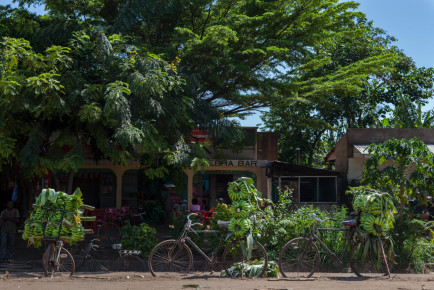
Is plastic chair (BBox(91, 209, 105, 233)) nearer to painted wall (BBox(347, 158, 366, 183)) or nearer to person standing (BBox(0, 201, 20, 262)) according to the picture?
person standing (BBox(0, 201, 20, 262))

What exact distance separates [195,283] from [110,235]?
590 centimetres

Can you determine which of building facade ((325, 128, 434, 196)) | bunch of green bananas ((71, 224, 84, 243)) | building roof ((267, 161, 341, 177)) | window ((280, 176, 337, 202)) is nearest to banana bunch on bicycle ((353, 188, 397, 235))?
bunch of green bananas ((71, 224, 84, 243))

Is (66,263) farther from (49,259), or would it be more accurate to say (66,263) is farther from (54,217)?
(54,217)

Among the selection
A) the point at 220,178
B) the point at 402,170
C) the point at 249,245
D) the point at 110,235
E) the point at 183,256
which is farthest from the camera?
the point at 220,178

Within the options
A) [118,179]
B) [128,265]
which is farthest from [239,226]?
[118,179]

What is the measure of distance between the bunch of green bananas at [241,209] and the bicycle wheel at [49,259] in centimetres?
330

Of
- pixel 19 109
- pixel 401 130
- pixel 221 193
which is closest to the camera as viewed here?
pixel 19 109

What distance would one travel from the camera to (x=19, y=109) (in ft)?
34.8

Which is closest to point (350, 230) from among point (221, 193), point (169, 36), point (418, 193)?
point (418, 193)

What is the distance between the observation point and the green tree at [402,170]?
34.6 feet

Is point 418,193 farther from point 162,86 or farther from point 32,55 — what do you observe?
point 32,55

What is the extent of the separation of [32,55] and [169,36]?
19.2 feet

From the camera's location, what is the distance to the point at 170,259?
862 centimetres

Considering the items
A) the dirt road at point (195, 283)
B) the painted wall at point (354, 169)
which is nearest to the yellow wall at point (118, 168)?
the dirt road at point (195, 283)
